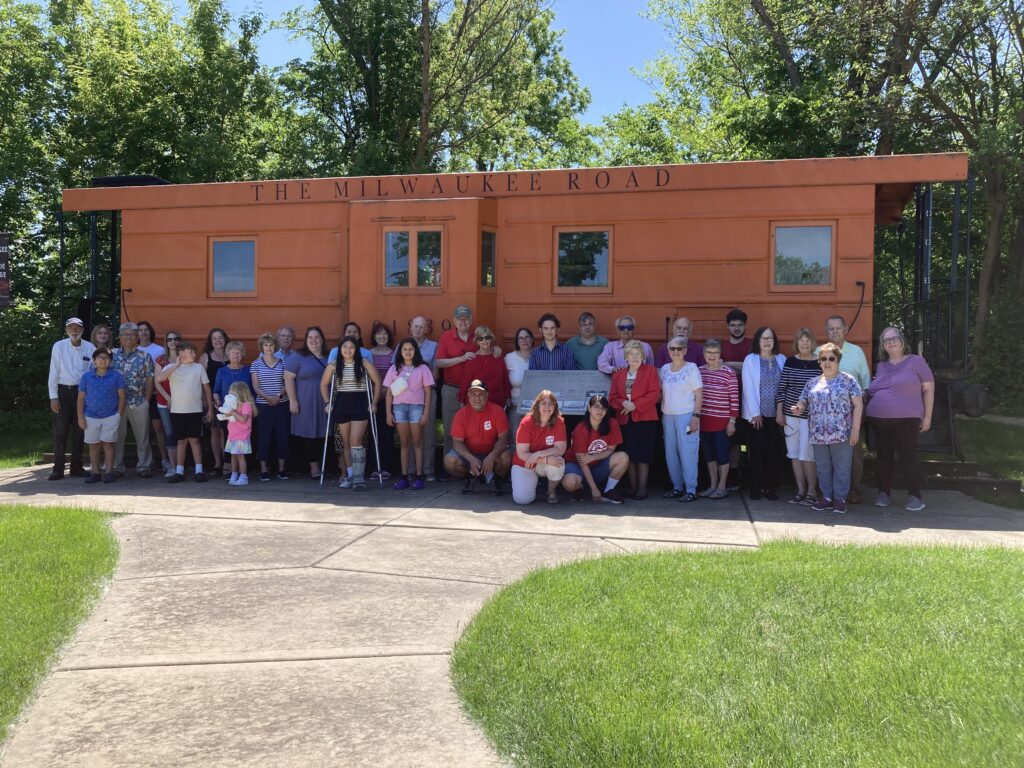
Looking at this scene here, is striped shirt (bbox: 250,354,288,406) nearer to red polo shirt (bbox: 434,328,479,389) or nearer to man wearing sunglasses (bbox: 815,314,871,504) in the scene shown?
red polo shirt (bbox: 434,328,479,389)

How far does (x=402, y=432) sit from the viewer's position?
980 centimetres

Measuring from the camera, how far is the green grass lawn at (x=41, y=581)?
4395mm

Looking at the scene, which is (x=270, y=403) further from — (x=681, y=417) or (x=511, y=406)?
(x=681, y=417)

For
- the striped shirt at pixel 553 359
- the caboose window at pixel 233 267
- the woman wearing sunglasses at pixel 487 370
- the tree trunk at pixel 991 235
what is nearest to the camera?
the woman wearing sunglasses at pixel 487 370

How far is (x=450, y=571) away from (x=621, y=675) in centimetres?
230

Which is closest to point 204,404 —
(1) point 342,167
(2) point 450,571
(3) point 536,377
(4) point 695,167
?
(3) point 536,377

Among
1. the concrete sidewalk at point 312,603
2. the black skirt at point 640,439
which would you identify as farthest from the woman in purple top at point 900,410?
the black skirt at point 640,439

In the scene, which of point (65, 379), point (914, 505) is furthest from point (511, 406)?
point (65, 379)

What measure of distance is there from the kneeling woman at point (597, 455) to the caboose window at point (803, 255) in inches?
98.9

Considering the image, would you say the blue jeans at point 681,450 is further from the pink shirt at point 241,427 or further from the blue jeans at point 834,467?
the pink shirt at point 241,427

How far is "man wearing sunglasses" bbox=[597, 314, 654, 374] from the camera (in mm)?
9430

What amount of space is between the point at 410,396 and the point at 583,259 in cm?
254

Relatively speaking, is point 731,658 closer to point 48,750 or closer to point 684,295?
point 48,750

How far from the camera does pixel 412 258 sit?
35.0ft
